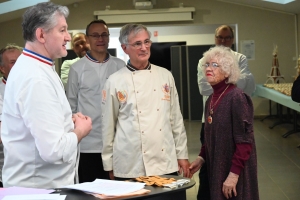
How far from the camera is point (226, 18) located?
11094mm

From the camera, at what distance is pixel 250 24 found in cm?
1120

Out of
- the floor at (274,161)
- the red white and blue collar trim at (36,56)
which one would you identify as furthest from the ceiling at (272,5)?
the red white and blue collar trim at (36,56)

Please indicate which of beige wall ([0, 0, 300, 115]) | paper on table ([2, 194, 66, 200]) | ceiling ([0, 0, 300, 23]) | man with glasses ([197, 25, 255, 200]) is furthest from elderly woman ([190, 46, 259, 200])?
beige wall ([0, 0, 300, 115])

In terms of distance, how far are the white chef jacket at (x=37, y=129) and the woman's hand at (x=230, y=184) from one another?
0.95m

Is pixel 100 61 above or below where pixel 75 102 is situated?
above

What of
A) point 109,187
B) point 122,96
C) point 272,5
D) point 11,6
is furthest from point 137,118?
point 272,5

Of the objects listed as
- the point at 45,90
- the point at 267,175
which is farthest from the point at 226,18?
the point at 45,90

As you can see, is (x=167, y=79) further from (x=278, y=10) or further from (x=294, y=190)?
(x=278, y=10)

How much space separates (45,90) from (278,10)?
9834mm

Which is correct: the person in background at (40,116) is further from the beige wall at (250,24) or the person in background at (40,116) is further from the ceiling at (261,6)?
the beige wall at (250,24)

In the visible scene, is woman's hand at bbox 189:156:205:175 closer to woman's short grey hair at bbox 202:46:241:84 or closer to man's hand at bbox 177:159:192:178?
man's hand at bbox 177:159:192:178

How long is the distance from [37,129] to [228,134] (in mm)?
1207

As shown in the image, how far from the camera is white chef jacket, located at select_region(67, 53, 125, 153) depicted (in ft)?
11.6

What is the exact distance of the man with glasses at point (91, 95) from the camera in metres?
3.54
